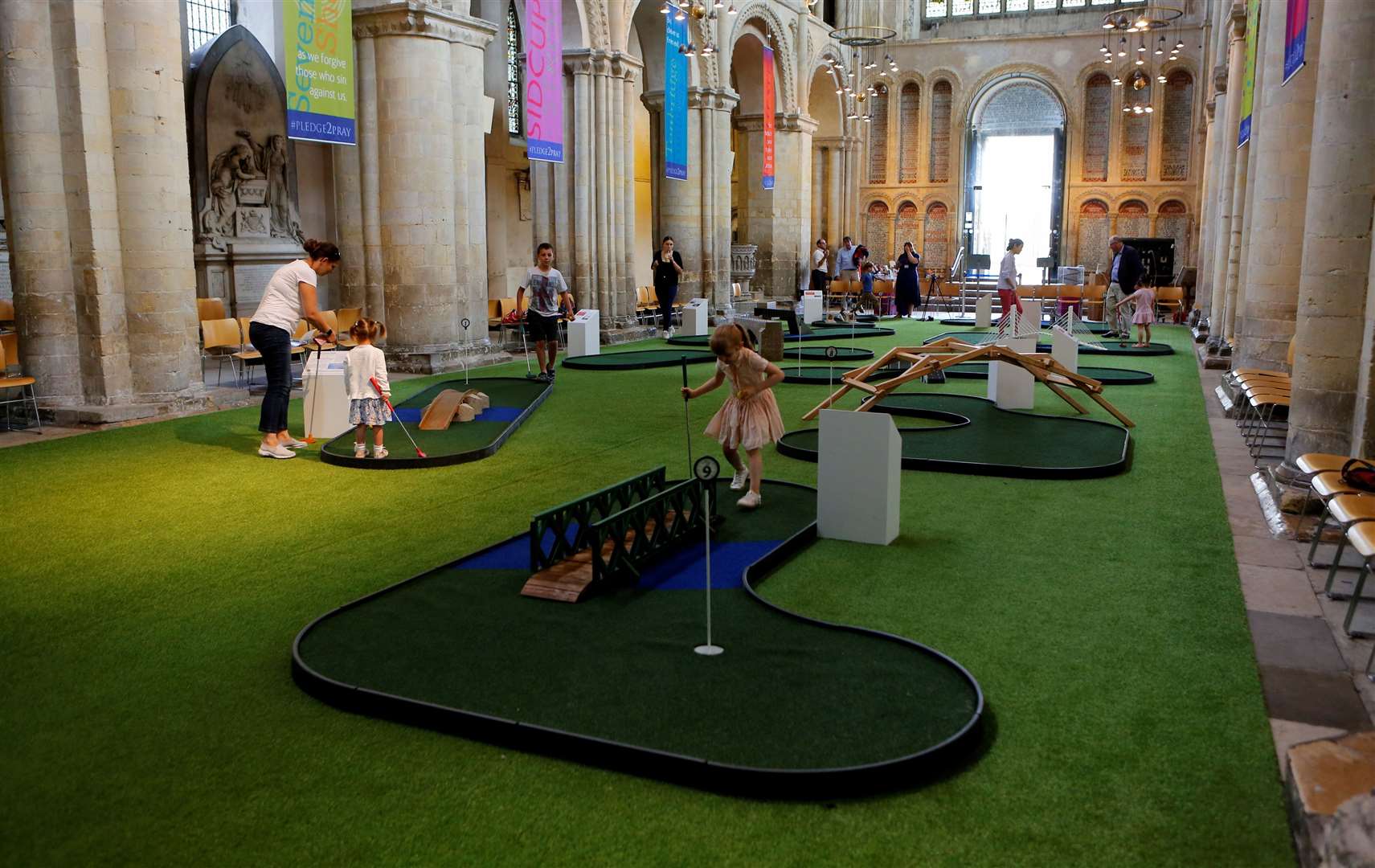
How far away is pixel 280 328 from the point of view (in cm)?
955

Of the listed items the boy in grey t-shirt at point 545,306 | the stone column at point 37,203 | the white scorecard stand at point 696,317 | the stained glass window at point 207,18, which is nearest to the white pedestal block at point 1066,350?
the boy in grey t-shirt at point 545,306

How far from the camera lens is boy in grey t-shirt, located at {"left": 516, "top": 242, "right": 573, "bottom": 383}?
1423 centimetres

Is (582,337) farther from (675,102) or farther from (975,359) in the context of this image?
(975,359)

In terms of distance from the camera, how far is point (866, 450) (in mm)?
6773

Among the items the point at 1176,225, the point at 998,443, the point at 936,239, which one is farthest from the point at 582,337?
the point at 1176,225

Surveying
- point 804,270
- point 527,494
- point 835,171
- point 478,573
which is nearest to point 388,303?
point 527,494

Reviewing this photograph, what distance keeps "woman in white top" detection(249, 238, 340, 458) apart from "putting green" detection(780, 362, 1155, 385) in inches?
253

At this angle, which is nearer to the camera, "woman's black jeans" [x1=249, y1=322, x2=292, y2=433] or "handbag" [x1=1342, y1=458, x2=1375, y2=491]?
"handbag" [x1=1342, y1=458, x2=1375, y2=491]

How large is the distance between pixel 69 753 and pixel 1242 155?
16.3 metres

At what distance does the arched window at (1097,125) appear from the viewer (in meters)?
34.3

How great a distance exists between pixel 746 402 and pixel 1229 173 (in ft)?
45.1

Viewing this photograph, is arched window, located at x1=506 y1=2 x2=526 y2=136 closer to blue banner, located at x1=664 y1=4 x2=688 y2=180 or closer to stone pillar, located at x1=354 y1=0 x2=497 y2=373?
blue banner, located at x1=664 y1=4 x2=688 y2=180

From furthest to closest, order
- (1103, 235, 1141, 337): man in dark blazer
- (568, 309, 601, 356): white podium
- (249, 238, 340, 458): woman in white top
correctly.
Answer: (1103, 235, 1141, 337): man in dark blazer → (568, 309, 601, 356): white podium → (249, 238, 340, 458): woman in white top

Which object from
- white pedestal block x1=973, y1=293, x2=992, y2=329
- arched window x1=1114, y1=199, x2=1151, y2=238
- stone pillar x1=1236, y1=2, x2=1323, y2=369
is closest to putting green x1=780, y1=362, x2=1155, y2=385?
stone pillar x1=1236, y1=2, x2=1323, y2=369
